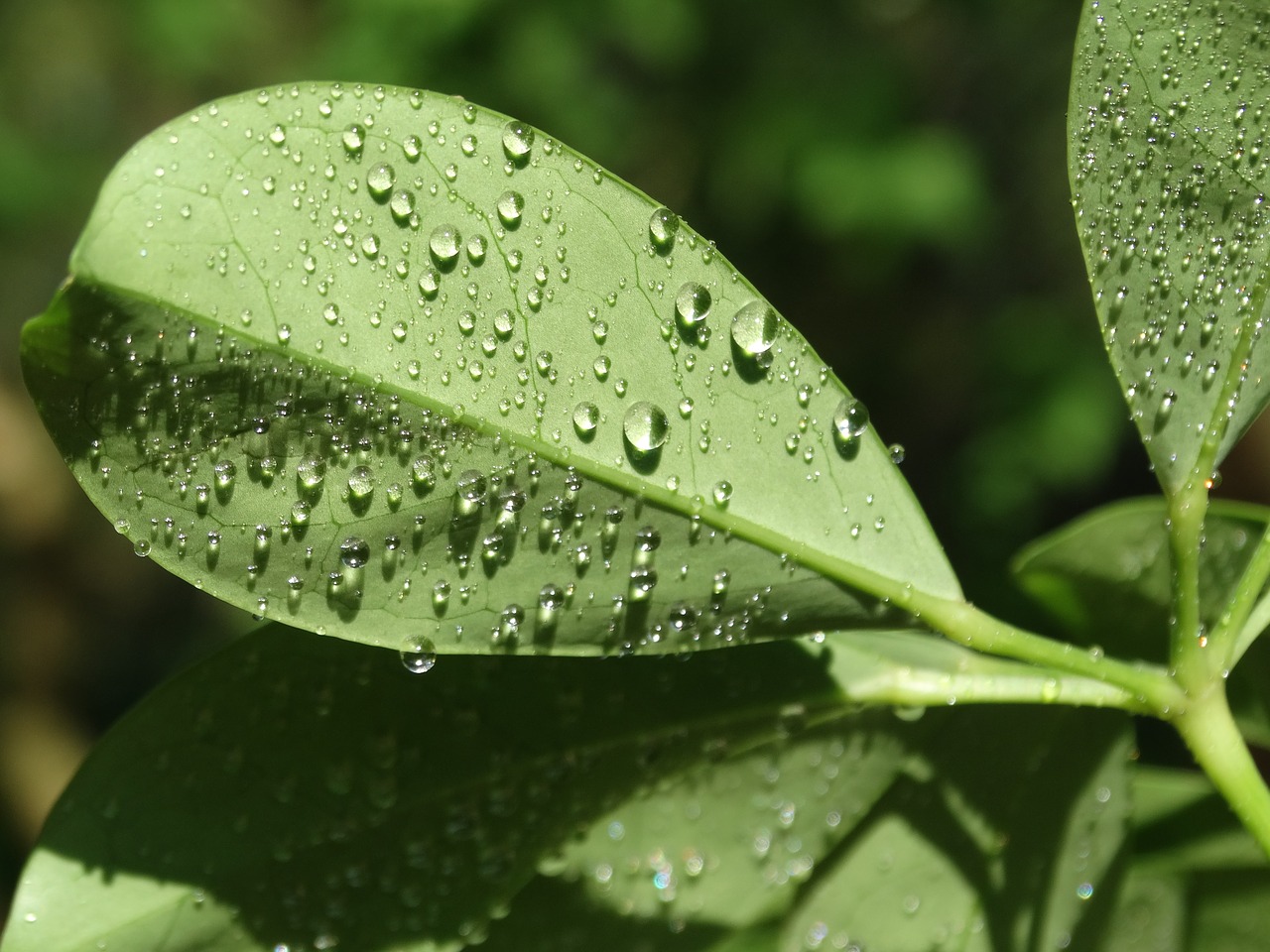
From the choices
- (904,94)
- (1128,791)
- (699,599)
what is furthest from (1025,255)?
(699,599)

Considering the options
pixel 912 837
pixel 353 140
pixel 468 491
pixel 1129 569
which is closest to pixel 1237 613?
pixel 1129 569

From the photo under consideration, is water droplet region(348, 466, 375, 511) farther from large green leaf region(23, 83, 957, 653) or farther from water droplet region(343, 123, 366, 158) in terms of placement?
water droplet region(343, 123, 366, 158)

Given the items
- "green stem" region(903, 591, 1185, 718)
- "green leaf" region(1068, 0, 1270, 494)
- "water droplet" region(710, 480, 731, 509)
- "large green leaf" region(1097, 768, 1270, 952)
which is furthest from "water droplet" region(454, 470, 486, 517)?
"large green leaf" region(1097, 768, 1270, 952)

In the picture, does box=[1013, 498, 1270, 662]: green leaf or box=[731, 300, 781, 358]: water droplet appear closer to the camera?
box=[731, 300, 781, 358]: water droplet

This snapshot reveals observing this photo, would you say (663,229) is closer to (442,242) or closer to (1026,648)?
(442,242)

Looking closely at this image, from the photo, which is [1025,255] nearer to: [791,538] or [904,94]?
[904,94]

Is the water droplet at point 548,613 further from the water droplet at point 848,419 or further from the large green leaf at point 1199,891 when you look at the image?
the large green leaf at point 1199,891

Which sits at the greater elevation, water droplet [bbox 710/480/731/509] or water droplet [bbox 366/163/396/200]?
water droplet [bbox 366/163/396/200]
